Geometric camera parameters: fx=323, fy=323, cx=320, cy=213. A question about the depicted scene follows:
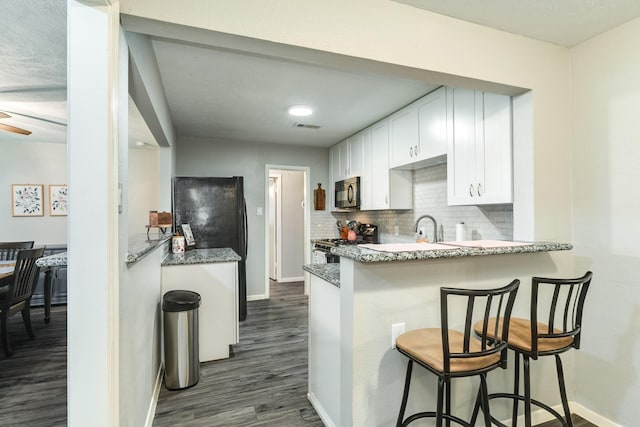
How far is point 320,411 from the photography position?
6.61ft

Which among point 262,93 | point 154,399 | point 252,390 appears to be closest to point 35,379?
point 154,399

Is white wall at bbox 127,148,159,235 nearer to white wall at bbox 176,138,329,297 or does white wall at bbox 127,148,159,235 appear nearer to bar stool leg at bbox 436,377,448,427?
white wall at bbox 176,138,329,297

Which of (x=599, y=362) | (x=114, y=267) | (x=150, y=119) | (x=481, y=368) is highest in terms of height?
(x=150, y=119)

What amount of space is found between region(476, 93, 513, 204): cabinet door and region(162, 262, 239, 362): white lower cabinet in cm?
215

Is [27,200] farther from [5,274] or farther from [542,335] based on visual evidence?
[542,335]

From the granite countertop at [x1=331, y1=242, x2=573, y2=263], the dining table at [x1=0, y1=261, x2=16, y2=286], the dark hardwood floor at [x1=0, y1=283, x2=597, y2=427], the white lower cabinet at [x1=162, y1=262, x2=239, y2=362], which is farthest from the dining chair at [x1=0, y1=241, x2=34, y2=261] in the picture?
the granite countertop at [x1=331, y1=242, x2=573, y2=263]

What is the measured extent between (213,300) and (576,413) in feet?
8.96

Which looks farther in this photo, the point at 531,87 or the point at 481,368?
the point at 531,87

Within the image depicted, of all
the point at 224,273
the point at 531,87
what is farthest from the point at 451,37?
the point at 224,273

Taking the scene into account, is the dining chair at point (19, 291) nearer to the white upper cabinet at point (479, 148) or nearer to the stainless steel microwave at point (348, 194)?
the stainless steel microwave at point (348, 194)

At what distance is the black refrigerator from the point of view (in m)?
3.57

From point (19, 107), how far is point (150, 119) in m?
1.94

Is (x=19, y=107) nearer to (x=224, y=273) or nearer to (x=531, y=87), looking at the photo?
(x=224, y=273)

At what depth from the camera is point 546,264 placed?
6.67 ft
